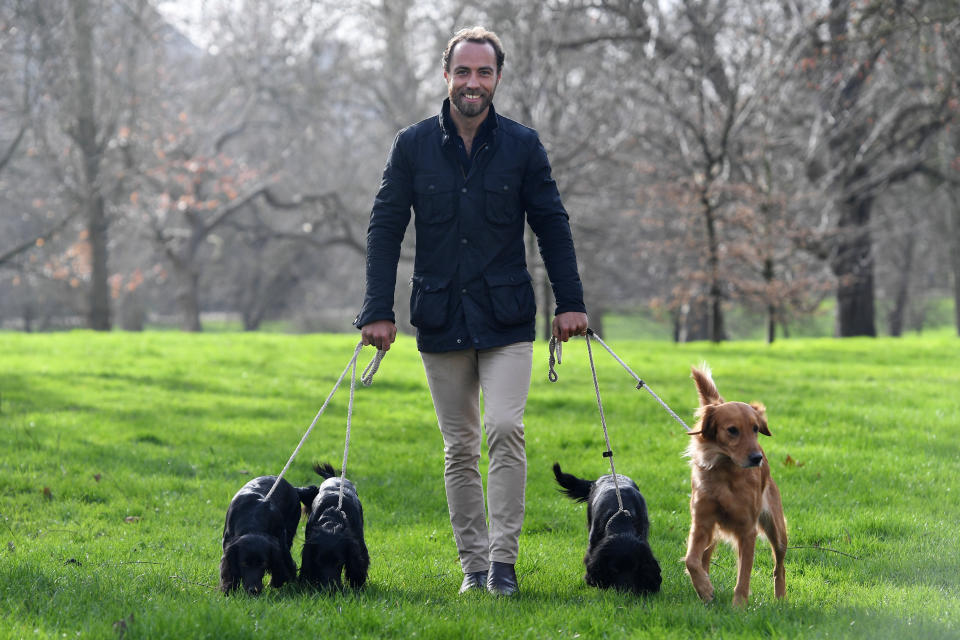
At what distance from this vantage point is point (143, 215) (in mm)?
31641

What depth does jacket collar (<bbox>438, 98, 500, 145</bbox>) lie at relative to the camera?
4797mm

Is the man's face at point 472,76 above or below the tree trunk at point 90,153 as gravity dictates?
below

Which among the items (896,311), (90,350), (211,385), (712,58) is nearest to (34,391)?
(211,385)

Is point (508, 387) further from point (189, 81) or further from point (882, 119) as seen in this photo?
point (189, 81)

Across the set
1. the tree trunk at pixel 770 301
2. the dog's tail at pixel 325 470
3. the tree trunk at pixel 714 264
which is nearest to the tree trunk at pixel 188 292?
the tree trunk at pixel 714 264

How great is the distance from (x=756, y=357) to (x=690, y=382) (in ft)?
11.9

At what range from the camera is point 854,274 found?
24.2 m

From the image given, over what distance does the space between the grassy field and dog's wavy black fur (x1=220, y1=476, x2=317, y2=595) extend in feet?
0.49

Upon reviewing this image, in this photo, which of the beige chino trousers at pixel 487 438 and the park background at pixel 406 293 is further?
the park background at pixel 406 293

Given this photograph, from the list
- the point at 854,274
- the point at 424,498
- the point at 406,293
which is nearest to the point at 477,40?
the point at 424,498

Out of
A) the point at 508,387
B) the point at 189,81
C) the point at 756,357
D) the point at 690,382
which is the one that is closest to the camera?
the point at 508,387

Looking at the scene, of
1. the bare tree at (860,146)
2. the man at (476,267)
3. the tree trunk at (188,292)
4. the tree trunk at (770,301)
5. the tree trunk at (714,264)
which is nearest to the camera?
the man at (476,267)

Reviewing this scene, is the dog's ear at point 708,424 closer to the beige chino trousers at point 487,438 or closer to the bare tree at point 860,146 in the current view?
the beige chino trousers at point 487,438

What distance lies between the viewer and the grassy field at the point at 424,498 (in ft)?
13.7
